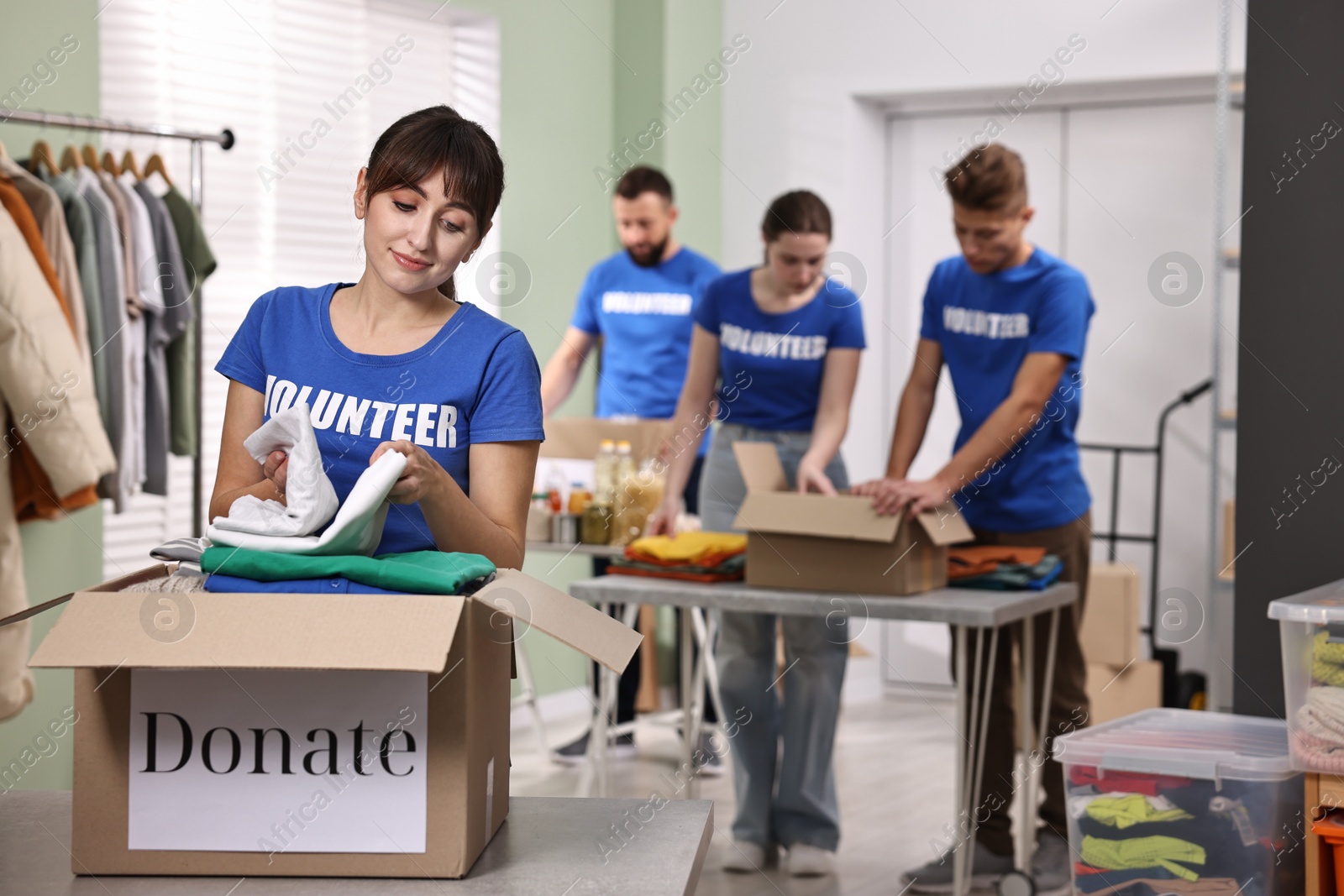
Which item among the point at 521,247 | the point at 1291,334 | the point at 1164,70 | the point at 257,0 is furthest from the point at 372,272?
the point at 1164,70

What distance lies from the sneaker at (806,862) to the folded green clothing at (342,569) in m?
2.24

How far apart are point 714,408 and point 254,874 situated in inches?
97.0

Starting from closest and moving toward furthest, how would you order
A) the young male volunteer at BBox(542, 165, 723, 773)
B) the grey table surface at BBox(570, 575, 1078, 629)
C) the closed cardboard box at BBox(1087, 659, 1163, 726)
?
the grey table surface at BBox(570, 575, 1078, 629)
the young male volunteer at BBox(542, 165, 723, 773)
the closed cardboard box at BBox(1087, 659, 1163, 726)

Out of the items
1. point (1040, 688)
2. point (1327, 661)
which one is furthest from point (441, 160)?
point (1040, 688)

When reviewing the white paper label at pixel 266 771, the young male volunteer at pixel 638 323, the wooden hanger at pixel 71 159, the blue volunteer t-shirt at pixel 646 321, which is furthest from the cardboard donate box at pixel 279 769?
the blue volunteer t-shirt at pixel 646 321

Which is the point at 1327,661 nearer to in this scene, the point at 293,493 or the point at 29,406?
the point at 293,493

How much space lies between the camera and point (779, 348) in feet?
10.7

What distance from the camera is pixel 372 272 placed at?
4.55 ft

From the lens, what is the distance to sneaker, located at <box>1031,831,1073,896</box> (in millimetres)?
3051

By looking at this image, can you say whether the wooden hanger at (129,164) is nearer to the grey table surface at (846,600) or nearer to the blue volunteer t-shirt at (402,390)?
the grey table surface at (846,600)

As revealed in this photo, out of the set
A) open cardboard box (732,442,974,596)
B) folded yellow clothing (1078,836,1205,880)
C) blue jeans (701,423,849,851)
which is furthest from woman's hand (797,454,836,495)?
folded yellow clothing (1078,836,1205,880)

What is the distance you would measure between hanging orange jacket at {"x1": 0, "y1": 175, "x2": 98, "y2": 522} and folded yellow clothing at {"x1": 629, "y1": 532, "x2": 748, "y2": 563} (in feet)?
3.90

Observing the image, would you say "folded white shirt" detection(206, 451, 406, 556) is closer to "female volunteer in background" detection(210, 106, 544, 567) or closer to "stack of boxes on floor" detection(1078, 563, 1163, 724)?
"female volunteer in background" detection(210, 106, 544, 567)

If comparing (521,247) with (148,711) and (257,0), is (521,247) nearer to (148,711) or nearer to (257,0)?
(257,0)
